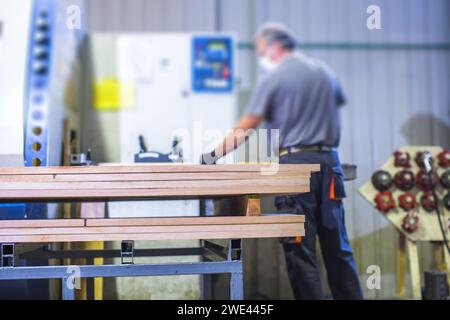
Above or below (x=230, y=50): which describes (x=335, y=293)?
below

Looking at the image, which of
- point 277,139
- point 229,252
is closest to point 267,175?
point 229,252

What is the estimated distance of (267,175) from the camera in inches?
59.2

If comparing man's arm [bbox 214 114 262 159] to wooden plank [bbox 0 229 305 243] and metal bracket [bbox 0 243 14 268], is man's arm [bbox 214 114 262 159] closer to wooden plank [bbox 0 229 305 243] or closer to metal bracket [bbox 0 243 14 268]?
wooden plank [bbox 0 229 305 243]

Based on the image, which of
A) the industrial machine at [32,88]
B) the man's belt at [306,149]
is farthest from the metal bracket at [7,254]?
the man's belt at [306,149]

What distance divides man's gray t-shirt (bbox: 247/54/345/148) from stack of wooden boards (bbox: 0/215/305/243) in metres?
0.76

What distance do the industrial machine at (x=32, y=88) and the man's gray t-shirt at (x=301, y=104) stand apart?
33.2 inches

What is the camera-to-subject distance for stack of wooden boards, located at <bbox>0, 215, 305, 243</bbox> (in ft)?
4.93

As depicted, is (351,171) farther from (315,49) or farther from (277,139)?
(315,49)

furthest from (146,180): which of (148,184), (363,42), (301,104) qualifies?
(363,42)

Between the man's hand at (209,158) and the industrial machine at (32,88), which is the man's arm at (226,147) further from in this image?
the industrial machine at (32,88)

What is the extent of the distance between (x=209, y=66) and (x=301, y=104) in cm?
120

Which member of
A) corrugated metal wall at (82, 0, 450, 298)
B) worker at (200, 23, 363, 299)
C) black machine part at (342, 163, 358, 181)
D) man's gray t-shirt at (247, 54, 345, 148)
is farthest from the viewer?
corrugated metal wall at (82, 0, 450, 298)

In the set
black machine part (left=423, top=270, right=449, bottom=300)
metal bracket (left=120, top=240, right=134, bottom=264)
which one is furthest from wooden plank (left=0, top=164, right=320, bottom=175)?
black machine part (left=423, top=270, right=449, bottom=300)
